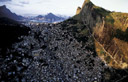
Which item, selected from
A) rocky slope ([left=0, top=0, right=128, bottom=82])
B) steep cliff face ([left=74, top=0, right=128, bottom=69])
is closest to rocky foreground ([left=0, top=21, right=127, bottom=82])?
rocky slope ([left=0, top=0, right=128, bottom=82])

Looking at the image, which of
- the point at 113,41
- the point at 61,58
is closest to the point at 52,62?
the point at 61,58

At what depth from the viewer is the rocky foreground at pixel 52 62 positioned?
1678 cm

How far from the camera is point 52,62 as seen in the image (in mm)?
21594

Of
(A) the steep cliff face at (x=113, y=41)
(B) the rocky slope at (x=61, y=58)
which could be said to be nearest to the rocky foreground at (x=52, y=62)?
(B) the rocky slope at (x=61, y=58)

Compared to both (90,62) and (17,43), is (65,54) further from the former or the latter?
(17,43)

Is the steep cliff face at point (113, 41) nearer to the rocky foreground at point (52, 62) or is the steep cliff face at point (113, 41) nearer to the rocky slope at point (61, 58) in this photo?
the rocky slope at point (61, 58)

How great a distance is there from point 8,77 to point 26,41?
1286cm

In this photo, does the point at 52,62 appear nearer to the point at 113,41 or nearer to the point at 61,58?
the point at 61,58

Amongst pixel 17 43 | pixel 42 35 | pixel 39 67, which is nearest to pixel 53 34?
pixel 42 35

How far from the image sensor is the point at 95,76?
18.8 metres

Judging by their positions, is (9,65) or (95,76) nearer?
(9,65)

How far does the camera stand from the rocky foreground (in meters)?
16.8

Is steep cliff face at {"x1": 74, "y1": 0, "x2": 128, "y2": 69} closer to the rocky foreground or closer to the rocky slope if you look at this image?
the rocky slope

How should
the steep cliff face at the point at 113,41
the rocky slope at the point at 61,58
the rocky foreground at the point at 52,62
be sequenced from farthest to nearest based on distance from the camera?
the steep cliff face at the point at 113,41 → the rocky slope at the point at 61,58 → the rocky foreground at the point at 52,62
